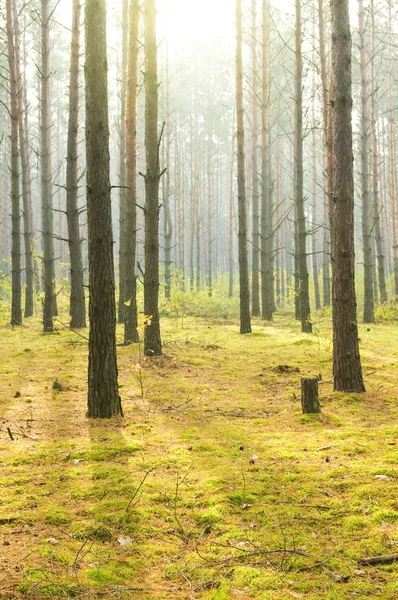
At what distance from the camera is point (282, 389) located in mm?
6961

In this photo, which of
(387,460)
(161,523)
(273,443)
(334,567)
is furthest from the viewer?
(273,443)

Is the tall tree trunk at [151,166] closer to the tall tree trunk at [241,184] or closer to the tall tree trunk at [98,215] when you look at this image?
the tall tree trunk at [98,215]

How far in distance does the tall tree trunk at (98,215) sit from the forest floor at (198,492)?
771 mm

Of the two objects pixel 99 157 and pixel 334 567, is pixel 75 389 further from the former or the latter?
pixel 334 567

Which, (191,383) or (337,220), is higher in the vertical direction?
(337,220)

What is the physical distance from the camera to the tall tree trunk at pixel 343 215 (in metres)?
6.08

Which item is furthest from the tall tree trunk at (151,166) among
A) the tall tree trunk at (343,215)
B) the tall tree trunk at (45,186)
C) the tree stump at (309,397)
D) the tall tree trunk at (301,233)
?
the tall tree trunk at (301,233)

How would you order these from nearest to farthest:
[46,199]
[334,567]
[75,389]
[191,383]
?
[334,567] → [75,389] → [191,383] → [46,199]

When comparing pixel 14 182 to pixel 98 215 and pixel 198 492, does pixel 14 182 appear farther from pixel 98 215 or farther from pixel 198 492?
pixel 198 492

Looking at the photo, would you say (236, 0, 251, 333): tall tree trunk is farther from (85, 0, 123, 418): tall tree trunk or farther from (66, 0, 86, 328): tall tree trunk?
(85, 0, 123, 418): tall tree trunk

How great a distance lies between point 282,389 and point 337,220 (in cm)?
243

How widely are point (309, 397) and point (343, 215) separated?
2308 mm

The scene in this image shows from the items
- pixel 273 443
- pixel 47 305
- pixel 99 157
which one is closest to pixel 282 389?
pixel 273 443

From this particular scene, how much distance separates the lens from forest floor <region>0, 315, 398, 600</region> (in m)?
2.67
